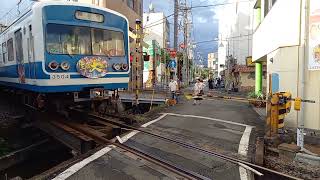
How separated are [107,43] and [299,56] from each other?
6.16m

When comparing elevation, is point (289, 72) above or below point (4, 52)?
below

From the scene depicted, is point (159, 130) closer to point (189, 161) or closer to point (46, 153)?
point (189, 161)

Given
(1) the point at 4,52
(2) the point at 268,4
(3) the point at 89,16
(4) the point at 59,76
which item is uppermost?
(2) the point at 268,4

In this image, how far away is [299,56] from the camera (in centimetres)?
1120

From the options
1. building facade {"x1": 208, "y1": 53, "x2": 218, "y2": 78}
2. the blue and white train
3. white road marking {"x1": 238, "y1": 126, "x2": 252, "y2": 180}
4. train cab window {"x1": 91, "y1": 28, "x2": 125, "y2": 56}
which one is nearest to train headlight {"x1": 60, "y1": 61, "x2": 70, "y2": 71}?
the blue and white train

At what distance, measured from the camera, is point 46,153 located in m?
13.1

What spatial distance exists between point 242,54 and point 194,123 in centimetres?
3121

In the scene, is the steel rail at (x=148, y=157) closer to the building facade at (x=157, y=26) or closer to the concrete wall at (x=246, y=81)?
the concrete wall at (x=246, y=81)

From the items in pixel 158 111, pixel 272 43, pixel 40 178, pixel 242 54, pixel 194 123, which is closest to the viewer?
pixel 40 178

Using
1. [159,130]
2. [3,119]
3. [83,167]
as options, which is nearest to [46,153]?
[3,119]

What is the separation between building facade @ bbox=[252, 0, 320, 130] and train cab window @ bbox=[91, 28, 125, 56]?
5566 mm

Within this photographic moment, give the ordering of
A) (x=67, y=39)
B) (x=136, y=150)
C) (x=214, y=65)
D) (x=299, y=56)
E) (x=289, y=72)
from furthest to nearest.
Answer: (x=214, y=65)
(x=289, y=72)
(x=299, y=56)
(x=67, y=39)
(x=136, y=150)

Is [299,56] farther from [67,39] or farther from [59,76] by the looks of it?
[59,76]

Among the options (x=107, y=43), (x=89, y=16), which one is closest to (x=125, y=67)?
(x=107, y=43)
